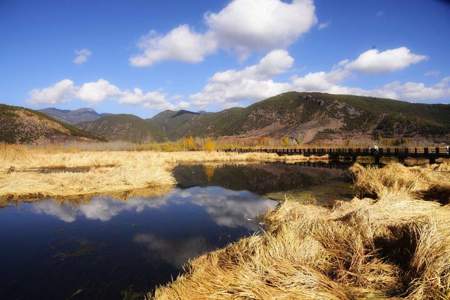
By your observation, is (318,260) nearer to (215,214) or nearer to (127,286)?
(127,286)

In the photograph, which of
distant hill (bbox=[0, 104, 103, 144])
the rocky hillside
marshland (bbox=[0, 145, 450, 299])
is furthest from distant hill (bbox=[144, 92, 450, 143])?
marshland (bbox=[0, 145, 450, 299])

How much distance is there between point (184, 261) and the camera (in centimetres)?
962

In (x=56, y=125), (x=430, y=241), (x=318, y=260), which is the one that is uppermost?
(x=56, y=125)

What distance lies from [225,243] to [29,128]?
14358 centimetres

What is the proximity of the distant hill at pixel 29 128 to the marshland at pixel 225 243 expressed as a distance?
119 metres

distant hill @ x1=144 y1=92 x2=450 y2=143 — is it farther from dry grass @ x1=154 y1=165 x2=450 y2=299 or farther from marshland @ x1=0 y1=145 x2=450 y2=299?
dry grass @ x1=154 y1=165 x2=450 y2=299

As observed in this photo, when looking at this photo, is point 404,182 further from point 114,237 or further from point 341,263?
point 114,237

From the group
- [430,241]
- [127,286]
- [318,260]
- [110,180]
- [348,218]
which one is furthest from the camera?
[110,180]

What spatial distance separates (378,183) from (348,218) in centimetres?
1158

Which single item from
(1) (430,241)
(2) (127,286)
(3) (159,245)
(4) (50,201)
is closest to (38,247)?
(3) (159,245)

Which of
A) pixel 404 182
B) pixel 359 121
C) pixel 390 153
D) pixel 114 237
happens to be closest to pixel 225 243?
pixel 114 237

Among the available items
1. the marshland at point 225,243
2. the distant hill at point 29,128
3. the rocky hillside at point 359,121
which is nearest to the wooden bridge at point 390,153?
the marshland at point 225,243

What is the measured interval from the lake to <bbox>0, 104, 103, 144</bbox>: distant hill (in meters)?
119

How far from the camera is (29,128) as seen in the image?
13112 cm
